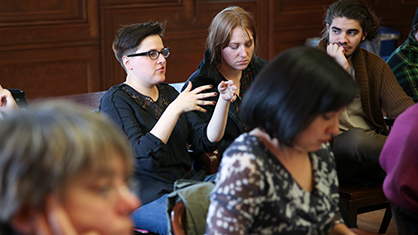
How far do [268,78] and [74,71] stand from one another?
12.3 ft

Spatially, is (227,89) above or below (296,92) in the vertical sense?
below

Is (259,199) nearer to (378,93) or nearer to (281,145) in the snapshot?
(281,145)

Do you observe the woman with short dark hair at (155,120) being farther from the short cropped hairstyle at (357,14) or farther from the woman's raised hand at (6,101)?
the short cropped hairstyle at (357,14)

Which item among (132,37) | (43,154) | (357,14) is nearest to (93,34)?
(132,37)

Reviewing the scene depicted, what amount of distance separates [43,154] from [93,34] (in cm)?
417

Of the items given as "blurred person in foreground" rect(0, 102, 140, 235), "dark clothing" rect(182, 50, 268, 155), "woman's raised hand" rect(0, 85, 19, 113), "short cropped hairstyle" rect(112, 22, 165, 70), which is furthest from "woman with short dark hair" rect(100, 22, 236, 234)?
"blurred person in foreground" rect(0, 102, 140, 235)

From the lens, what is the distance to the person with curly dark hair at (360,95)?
2.30 metres

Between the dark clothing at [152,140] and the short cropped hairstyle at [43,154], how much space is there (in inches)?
49.6

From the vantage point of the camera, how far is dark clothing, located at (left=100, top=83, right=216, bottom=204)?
1.96 meters

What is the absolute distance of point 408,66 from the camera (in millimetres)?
2824

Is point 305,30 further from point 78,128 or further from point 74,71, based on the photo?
point 78,128

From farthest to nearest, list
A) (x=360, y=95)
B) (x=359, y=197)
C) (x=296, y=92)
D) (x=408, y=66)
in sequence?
(x=408, y=66), (x=360, y=95), (x=359, y=197), (x=296, y=92)

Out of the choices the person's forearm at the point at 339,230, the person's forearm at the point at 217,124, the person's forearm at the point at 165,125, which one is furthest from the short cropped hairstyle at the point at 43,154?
the person's forearm at the point at 217,124

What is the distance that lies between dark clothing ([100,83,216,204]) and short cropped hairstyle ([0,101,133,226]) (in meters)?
1.26
